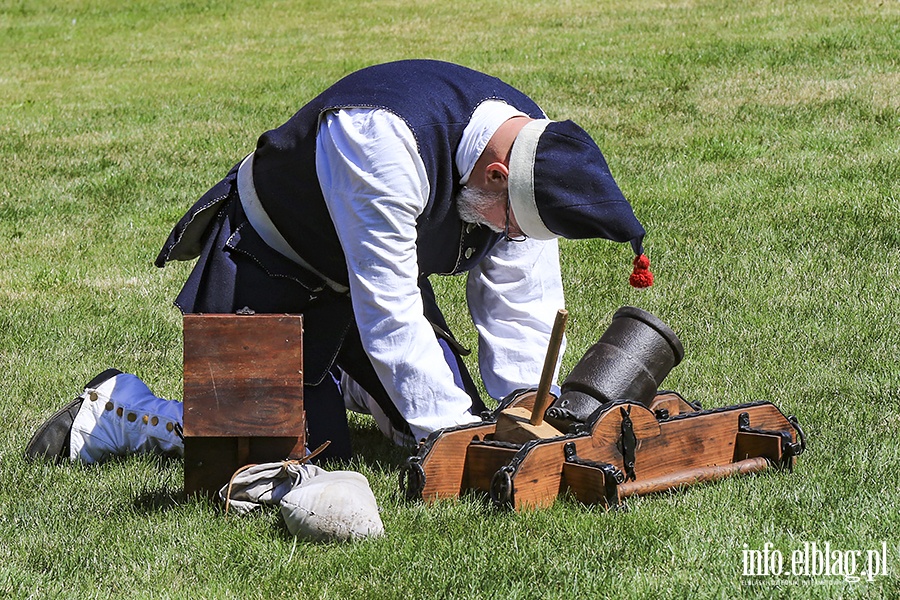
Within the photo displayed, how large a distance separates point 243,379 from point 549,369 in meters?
0.86

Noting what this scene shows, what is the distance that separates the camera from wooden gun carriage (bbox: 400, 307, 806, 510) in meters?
3.13

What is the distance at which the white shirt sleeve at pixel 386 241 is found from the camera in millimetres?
3102

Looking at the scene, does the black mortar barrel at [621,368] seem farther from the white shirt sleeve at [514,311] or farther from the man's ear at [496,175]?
the man's ear at [496,175]

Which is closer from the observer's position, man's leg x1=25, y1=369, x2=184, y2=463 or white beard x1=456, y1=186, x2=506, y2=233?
white beard x1=456, y1=186, x2=506, y2=233

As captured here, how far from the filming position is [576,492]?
3.19 metres

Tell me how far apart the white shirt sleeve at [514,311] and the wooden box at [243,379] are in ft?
3.04

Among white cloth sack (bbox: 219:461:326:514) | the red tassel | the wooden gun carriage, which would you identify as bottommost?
white cloth sack (bbox: 219:461:326:514)

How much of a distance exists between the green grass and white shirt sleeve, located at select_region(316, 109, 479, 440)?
0.36 m

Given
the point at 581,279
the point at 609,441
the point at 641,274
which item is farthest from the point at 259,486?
the point at 581,279

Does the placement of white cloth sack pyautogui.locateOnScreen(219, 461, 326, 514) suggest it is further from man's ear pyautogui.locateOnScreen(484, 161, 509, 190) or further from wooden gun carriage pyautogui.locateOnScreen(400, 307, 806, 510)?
man's ear pyautogui.locateOnScreen(484, 161, 509, 190)

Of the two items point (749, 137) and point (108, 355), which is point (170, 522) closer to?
point (108, 355)

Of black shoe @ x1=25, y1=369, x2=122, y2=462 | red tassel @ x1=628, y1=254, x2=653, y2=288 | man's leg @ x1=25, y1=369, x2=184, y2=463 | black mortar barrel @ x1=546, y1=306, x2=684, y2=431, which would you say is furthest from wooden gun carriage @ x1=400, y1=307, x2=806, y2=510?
black shoe @ x1=25, y1=369, x2=122, y2=462

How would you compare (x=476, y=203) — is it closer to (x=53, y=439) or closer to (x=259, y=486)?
(x=259, y=486)

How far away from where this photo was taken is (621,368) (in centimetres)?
338
